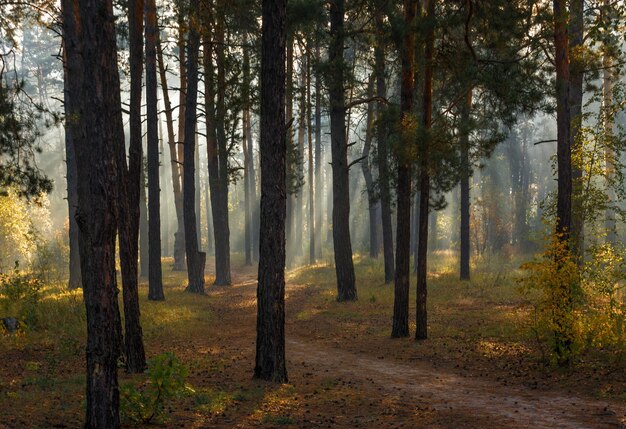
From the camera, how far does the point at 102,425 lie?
620 cm

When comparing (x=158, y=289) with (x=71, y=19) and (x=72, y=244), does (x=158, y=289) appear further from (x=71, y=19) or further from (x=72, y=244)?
(x=71, y=19)

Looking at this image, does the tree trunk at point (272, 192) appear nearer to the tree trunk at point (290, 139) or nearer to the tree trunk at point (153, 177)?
the tree trunk at point (290, 139)

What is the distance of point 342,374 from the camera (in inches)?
436

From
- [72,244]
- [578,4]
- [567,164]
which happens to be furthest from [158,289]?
[578,4]

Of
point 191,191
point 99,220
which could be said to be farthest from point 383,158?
point 99,220

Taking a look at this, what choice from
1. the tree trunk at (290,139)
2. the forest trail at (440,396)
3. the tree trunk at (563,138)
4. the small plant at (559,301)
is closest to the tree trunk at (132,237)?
the forest trail at (440,396)

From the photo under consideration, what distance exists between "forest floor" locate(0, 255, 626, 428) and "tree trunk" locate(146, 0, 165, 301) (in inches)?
40.6

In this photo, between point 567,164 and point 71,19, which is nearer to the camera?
point 567,164

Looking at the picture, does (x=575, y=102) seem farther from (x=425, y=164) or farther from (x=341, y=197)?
(x=341, y=197)

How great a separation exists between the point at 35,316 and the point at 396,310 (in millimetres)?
8608

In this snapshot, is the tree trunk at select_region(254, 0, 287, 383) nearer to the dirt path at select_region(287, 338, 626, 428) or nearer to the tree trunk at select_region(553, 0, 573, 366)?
the dirt path at select_region(287, 338, 626, 428)

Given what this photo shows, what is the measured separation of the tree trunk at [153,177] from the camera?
62.6 ft

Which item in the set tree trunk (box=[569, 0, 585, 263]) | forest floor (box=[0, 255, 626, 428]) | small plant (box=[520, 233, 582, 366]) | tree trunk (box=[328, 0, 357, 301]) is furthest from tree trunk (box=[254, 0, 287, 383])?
tree trunk (box=[328, 0, 357, 301])

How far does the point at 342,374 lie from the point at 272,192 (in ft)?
13.0
